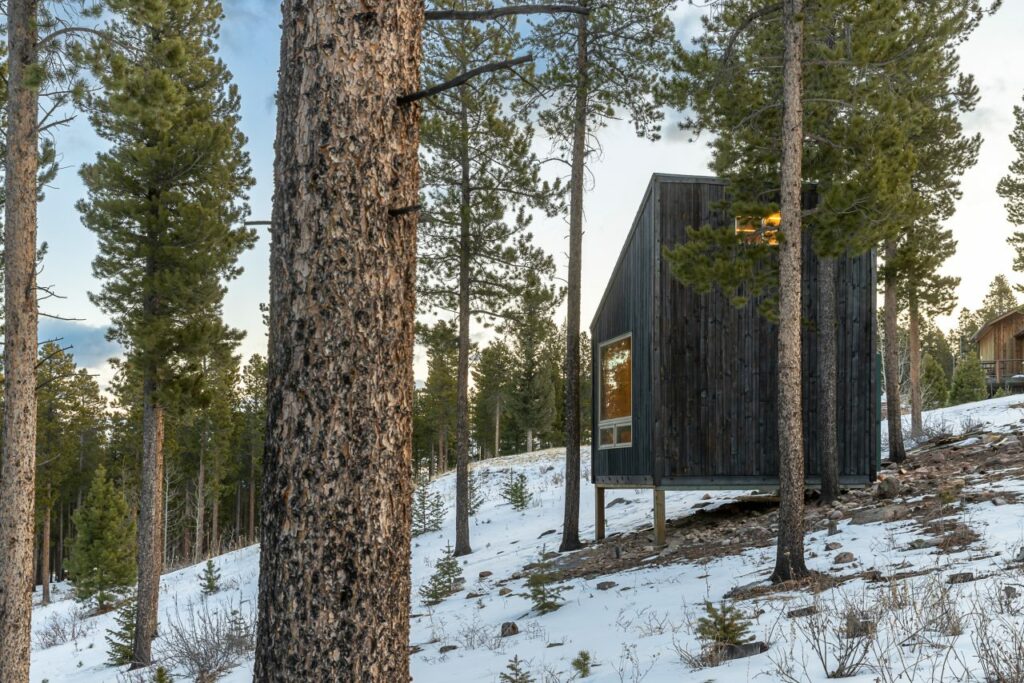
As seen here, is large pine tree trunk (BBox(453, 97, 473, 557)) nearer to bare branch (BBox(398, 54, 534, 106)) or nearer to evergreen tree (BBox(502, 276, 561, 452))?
bare branch (BBox(398, 54, 534, 106))

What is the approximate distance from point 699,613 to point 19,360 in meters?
7.13

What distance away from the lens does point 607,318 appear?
54.5 feet

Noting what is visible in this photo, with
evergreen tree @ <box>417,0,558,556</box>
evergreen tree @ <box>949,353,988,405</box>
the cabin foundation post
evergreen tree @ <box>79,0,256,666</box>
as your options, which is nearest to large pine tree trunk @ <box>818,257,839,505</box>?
the cabin foundation post

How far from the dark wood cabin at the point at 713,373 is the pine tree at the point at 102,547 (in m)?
21.5

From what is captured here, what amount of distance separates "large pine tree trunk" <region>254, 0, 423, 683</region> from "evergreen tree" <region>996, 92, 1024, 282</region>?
2472 centimetres

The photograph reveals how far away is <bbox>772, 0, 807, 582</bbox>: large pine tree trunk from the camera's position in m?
9.01

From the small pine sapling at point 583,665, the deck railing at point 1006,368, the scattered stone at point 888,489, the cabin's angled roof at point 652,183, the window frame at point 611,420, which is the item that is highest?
the cabin's angled roof at point 652,183

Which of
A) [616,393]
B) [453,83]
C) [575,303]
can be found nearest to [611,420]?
[616,393]

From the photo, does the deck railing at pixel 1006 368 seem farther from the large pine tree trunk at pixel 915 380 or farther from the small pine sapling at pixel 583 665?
the small pine sapling at pixel 583 665

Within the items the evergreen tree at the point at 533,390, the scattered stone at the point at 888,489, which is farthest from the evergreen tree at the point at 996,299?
the scattered stone at the point at 888,489

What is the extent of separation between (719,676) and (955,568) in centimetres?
328

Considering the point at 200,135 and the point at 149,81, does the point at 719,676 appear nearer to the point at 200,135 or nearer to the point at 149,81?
the point at 149,81

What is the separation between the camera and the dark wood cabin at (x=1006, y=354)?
40.2 meters

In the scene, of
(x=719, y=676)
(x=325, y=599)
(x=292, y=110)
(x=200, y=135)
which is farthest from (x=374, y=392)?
(x=200, y=135)
